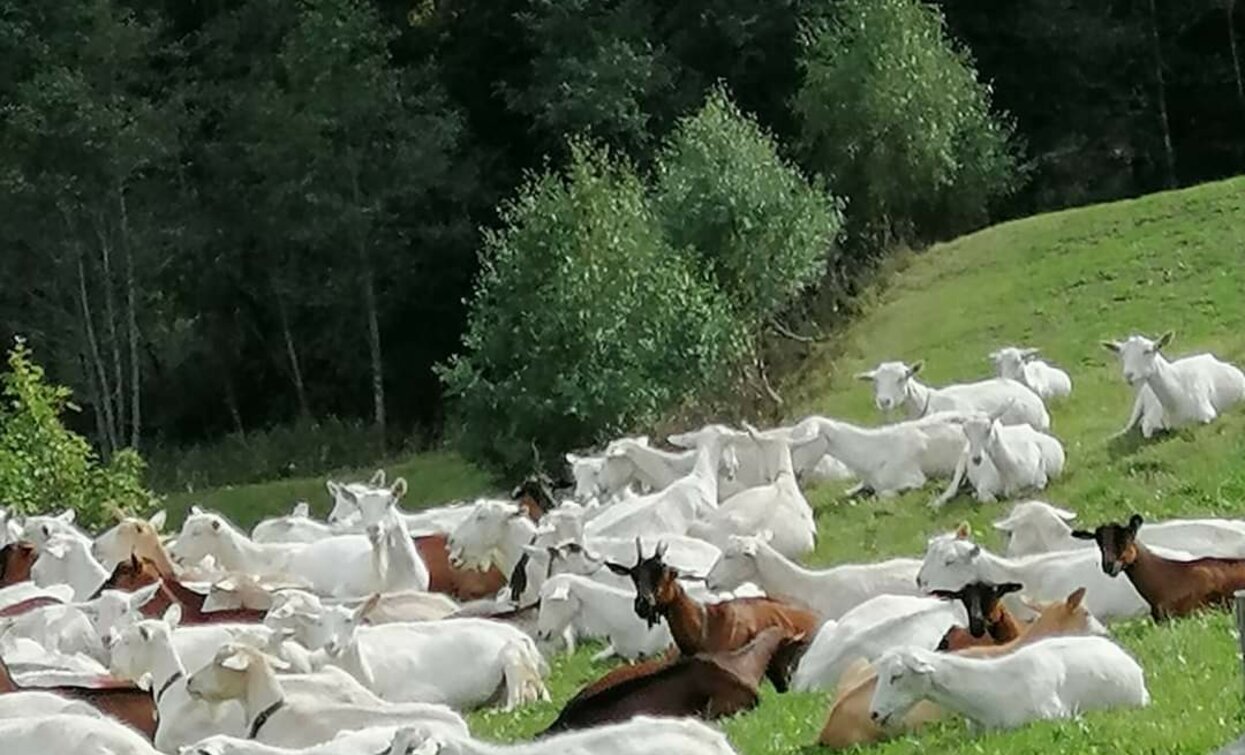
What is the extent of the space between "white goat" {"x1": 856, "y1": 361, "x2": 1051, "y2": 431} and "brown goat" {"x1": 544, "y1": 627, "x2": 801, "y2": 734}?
10.9 m

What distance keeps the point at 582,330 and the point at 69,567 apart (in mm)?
14257

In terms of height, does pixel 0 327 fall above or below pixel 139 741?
below

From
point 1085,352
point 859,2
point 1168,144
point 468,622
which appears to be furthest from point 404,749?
point 1168,144

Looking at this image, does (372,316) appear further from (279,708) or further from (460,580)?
(279,708)

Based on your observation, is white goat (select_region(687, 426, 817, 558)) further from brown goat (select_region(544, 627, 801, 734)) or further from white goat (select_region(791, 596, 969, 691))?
brown goat (select_region(544, 627, 801, 734))

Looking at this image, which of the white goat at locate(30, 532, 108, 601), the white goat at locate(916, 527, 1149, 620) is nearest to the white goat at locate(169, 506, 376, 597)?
the white goat at locate(30, 532, 108, 601)

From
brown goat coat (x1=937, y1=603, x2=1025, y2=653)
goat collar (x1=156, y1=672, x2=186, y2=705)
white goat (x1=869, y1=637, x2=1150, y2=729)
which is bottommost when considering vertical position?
goat collar (x1=156, y1=672, x2=186, y2=705)

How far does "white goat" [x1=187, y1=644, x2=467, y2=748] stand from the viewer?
942 cm

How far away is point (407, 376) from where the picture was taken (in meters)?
50.3

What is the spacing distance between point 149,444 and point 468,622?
38.2 m

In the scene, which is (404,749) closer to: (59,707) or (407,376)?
(59,707)

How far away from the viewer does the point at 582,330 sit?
31312mm

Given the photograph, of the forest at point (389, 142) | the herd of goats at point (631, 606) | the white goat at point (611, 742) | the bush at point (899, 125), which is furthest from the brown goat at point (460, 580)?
the forest at point (389, 142)

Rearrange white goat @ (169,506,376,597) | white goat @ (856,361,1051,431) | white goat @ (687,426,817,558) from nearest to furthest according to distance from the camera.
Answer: white goat @ (687,426,817,558) → white goat @ (169,506,376,597) → white goat @ (856,361,1051,431)
